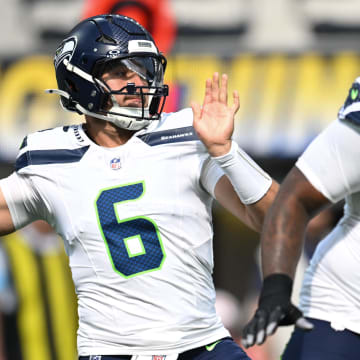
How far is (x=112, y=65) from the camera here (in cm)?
389

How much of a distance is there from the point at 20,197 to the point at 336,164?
1.40 m

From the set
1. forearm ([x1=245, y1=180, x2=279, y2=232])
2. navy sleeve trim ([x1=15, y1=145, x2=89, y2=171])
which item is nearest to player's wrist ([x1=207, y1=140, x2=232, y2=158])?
forearm ([x1=245, y1=180, x2=279, y2=232])

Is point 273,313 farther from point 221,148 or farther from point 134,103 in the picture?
point 134,103

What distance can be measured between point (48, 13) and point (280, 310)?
7.51 m

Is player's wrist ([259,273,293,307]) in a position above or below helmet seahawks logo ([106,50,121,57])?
below

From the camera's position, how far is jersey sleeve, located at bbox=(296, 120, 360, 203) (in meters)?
3.04

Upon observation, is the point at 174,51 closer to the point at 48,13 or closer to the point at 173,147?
the point at 48,13

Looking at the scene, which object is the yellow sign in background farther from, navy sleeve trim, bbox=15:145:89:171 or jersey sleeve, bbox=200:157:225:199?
jersey sleeve, bbox=200:157:225:199

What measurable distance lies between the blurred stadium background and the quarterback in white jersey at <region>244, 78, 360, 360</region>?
4459 millimetres

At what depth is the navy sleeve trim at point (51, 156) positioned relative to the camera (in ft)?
12.4

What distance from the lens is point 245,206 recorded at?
3.59 m

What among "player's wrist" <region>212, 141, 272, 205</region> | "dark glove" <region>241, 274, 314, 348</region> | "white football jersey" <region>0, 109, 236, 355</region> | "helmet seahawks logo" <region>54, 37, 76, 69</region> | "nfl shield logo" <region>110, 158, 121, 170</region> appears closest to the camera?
"dark glove" <region>241, 274, 314, 348</region>

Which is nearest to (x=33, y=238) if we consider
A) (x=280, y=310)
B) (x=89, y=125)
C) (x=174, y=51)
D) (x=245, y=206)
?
(x=174, y=51)

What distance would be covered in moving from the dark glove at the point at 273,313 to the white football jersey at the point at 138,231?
2.33 feet
